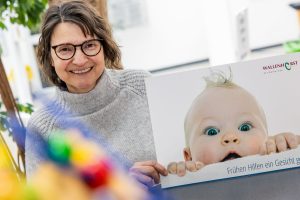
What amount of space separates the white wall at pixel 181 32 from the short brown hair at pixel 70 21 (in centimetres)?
276

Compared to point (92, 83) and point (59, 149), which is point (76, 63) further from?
point (59, 149)

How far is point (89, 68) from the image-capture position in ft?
2.41

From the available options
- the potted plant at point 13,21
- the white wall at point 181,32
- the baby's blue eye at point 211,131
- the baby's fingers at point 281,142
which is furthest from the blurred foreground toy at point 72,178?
the white wall at point 181,32

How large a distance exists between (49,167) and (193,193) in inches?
12.3

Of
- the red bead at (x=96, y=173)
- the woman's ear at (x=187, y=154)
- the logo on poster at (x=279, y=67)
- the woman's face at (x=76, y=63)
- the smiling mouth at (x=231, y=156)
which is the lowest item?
the smiling mouth at (x=231, y=156)

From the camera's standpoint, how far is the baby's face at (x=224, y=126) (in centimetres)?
57

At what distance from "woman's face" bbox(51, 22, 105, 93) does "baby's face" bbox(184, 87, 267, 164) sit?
0.75ft

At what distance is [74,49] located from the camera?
2.28ft

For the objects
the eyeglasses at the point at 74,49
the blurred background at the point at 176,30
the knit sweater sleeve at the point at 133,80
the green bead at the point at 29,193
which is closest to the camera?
the green bead at the point at 29,193

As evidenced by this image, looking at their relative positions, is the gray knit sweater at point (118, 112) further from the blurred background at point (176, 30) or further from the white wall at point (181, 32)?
the white wall at point (181, 32)

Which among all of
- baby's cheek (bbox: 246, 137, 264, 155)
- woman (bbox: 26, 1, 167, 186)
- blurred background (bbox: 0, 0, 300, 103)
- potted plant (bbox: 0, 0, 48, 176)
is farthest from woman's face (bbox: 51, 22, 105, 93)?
blurred background (bbox: 0, 0, 300, 103)

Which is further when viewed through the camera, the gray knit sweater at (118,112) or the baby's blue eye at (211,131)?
the gray knit sweater at (118,112)

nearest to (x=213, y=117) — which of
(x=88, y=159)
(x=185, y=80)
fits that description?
(x=185, y=80)

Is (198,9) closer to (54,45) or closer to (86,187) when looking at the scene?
(54,45)
